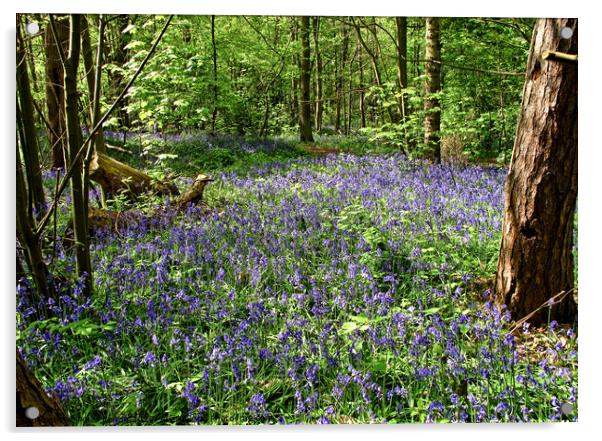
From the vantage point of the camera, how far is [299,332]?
268cm

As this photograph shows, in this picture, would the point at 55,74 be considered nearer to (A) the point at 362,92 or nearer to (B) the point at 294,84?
(B) the point at 294,84

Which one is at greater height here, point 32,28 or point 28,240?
point 32,28

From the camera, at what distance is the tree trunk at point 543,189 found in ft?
8.78

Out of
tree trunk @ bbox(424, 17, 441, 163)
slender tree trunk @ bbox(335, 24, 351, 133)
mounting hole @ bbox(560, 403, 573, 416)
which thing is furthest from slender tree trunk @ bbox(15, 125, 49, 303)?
tree trunk @ bbox(424, 17, 441, 163)

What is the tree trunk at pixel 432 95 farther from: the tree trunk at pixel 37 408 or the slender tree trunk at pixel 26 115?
the tree trunk at pixel 37 408

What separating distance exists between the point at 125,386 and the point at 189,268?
974 mm

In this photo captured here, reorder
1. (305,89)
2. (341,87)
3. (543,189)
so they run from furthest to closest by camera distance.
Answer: (341,87) → (305,89) → (543,189)

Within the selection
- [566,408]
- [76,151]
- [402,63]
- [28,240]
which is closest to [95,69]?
[76,151]

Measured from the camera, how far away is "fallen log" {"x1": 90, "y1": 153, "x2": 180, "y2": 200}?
14.5 ft

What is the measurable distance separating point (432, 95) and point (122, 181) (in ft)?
8.63

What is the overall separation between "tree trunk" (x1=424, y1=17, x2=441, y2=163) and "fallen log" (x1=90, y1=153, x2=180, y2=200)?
2.14 metres

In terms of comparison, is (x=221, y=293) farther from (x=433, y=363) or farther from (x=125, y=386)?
(x=433, y=363)

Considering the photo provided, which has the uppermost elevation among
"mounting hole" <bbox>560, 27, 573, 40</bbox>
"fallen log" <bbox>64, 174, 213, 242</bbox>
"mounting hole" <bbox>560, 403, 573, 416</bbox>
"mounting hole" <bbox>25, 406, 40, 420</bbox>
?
"mounting hole" <bbox>560, 27, 573, 40</bbox>

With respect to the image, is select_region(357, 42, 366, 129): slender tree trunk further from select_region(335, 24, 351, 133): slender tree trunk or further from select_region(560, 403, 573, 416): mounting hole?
select_region(560, 403, 573, 416): mounting hole
